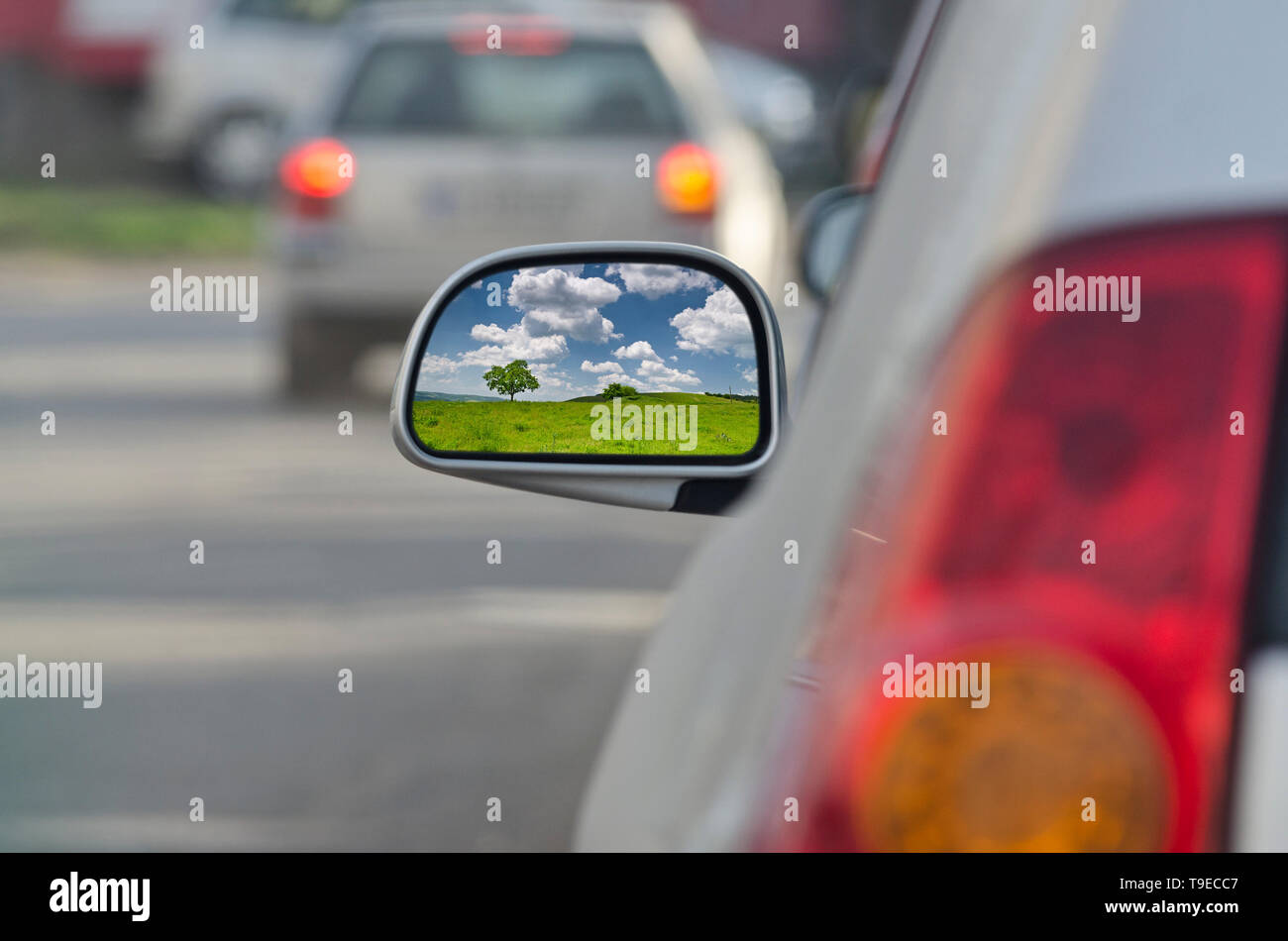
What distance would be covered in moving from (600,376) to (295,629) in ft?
15.5

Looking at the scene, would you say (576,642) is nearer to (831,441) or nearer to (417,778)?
(417,778)

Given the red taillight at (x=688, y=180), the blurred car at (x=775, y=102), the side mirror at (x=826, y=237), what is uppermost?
the blurred car at (x=775, y=102)

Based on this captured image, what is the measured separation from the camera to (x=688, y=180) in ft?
31.7

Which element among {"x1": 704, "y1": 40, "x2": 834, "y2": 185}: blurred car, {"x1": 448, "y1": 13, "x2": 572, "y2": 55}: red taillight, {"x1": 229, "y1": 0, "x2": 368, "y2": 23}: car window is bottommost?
{"x1": 448, "y1": 13, "x2": 572, "y2": 55}: red taillight

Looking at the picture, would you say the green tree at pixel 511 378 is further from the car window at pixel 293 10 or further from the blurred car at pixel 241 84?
the car window at pixel 293 10

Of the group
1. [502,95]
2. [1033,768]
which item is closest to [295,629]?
[502,95]

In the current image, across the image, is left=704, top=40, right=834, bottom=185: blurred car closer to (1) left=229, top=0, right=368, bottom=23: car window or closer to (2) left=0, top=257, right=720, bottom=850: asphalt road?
(1) left=229, top=0, right=368, bottom=23: car window

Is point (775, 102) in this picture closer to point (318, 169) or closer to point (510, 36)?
point (510, 36)

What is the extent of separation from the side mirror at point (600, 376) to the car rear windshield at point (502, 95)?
8.05m

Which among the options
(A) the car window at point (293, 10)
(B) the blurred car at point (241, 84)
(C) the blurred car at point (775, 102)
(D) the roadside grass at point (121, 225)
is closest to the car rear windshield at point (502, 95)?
(D) the roadside grass at point (121, 225)

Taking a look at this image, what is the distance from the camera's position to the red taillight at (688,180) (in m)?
9.63

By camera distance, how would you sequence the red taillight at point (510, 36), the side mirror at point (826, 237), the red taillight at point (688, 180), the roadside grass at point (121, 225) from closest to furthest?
the side mirror at point (826, 237) < the red taillight at point (688, 180) < the red taillight at point (510, 36) < the roadside grass at point (121, 225)

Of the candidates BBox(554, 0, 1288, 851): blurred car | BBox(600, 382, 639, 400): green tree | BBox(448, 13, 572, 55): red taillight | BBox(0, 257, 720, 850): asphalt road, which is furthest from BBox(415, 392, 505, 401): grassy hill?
BBox(448, 13, 572, 55): red taillight

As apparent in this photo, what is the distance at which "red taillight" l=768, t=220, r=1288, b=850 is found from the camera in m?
1.17
